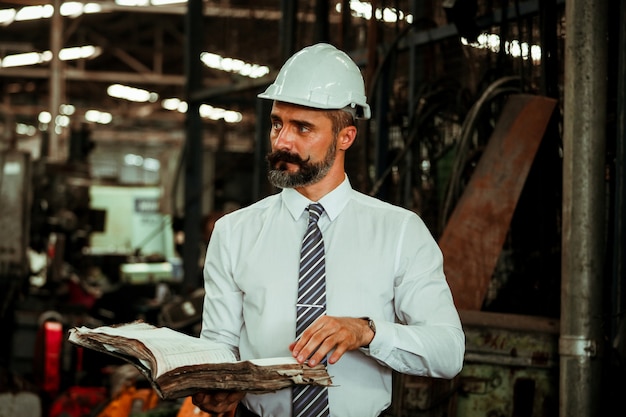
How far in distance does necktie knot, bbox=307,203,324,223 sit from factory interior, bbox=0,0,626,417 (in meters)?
1.29

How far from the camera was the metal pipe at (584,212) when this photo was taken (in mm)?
3547

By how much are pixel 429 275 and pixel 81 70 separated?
64.1ft

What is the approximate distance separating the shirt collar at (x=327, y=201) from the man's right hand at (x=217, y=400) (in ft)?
1.90

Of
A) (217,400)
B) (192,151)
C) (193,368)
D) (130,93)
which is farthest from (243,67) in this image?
(130,93)

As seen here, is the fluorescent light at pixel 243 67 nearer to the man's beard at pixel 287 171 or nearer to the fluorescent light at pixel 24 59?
the man's beard at pixel 287 171

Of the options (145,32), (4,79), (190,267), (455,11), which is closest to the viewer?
(455,11)

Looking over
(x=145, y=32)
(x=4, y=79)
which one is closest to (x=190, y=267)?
(x=145, y=32)

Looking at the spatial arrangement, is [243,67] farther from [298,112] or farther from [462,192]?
[298,112]

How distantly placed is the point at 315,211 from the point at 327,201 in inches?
1.8

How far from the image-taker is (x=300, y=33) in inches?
302

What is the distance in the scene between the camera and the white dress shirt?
99.6 inches

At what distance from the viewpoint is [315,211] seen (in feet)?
8.78

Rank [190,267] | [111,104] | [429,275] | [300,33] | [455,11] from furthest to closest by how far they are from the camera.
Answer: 1. [111,104]
2. [190,267]
3. [300,33]
4. [455,11]
5. [429,275]

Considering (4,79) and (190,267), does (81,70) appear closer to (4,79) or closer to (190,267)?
(4,79)
